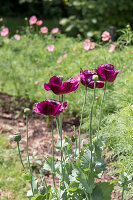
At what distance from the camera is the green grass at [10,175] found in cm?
241

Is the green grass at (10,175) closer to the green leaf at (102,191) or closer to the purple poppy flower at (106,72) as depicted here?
the green leaf at (102,191)

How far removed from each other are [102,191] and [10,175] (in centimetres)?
116

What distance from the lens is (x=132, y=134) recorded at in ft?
6.78

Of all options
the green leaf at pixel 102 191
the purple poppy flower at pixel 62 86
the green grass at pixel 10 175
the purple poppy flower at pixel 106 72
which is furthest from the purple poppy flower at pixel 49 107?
the green grass at pixel 10 175

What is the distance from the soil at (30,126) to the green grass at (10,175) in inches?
4.4

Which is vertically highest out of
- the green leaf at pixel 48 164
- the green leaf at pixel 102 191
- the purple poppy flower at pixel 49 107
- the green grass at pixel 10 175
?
the purple poppy flower at pixel 49 107

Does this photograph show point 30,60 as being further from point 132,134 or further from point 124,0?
point 124,0

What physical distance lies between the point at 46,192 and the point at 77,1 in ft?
16.8

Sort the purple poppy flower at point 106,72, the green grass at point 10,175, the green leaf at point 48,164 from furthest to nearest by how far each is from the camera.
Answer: the green grass at point 10,175 → the green leaf at point 48,164 → the purple poppy flower at point 106,72

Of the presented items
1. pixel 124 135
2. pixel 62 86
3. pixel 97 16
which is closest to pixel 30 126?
pixel 124 135

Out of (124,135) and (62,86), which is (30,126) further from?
(62,86)

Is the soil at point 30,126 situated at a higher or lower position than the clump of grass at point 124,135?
lower

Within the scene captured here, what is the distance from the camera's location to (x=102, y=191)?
173 cm

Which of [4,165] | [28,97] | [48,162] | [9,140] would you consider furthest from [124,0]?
[48,162]
